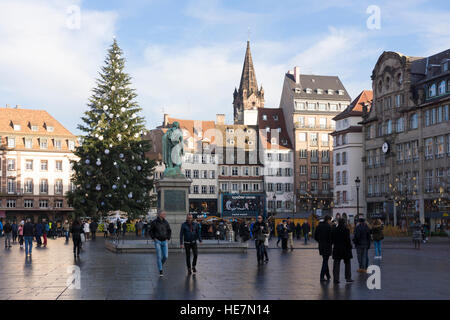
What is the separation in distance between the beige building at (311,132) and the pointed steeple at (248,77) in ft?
105

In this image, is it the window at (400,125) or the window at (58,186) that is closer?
the window at (400,125)

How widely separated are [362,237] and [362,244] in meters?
0.27

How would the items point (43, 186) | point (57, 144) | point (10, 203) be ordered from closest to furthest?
point (10, 203), point (43, 186), point (57, 144)

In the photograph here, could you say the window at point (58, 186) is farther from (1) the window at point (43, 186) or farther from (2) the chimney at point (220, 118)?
(2) the chimney at point (220, 118)

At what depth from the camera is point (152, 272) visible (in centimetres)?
1873

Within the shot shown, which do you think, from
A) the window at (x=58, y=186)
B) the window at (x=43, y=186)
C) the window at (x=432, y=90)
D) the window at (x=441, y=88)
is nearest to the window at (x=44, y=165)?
the window at (x=43, y=186)

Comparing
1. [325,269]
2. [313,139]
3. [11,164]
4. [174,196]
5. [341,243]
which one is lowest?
[325,269]

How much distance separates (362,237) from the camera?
20281 millimetres

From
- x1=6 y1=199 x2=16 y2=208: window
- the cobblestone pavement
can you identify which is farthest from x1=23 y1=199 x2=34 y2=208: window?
the cobblestone pavement

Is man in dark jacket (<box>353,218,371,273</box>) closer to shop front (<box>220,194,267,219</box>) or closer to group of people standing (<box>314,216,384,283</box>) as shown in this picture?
group of people standing (<box>314,216,384,283</box>)

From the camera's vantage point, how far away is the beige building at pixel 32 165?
8906 centimetres

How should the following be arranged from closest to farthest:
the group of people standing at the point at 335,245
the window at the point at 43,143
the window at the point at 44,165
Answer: the group of people standing at the point at 335,245 < the window at the point at 44,165 < the window at the point at 43,143

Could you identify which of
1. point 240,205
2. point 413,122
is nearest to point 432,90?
point 413,122

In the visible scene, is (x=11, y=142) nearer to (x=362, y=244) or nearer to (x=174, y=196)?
(x=174, y=196)
